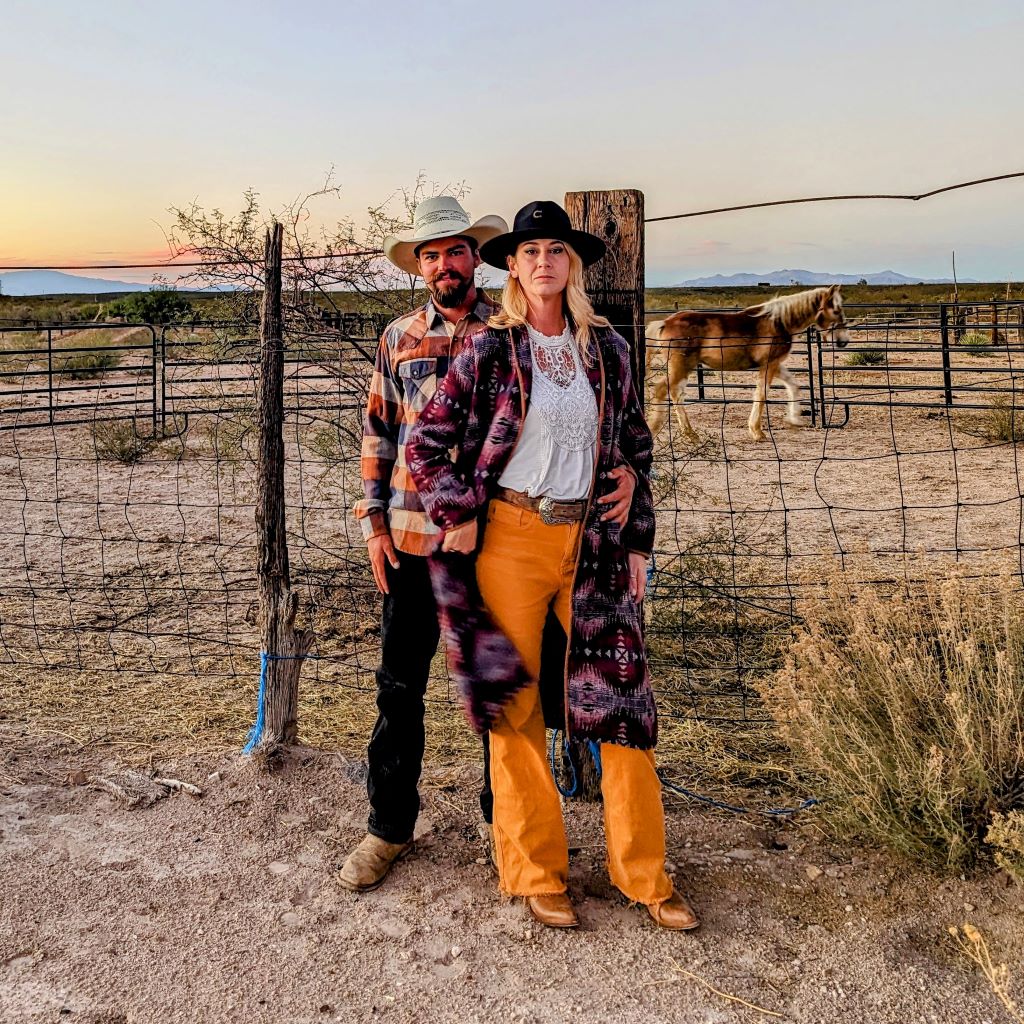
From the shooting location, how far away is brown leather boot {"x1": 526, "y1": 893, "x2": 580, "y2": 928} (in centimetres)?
288

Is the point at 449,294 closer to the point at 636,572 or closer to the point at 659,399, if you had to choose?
the point at 636,572

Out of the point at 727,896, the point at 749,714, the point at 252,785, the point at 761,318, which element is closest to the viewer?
the point at 727,896

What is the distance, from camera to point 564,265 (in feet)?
9.31

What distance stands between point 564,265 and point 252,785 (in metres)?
2.18

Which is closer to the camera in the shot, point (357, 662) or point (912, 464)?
point (357, 662)

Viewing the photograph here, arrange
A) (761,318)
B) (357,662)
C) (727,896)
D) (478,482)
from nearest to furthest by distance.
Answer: (478,482) → (727,896) → (357,662) → (761,318)

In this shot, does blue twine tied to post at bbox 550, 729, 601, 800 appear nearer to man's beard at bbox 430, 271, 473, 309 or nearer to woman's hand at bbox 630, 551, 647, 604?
woman's hand at bbox 630, 551, 647, 604

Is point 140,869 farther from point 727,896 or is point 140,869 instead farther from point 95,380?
point 95,380

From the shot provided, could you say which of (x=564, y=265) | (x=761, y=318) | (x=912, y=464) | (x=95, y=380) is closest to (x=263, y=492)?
(x=564, y=265)

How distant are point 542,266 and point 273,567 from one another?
1.76 meters

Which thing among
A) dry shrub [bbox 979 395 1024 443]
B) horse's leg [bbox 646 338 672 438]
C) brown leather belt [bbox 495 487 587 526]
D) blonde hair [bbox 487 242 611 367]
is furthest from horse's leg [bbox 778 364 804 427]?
brown leather belt [bbox 495 487 587 526]

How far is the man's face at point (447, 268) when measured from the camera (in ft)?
10.1

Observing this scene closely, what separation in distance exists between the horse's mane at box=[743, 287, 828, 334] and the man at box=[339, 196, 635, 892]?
442 inches

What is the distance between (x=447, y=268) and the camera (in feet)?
10.1
